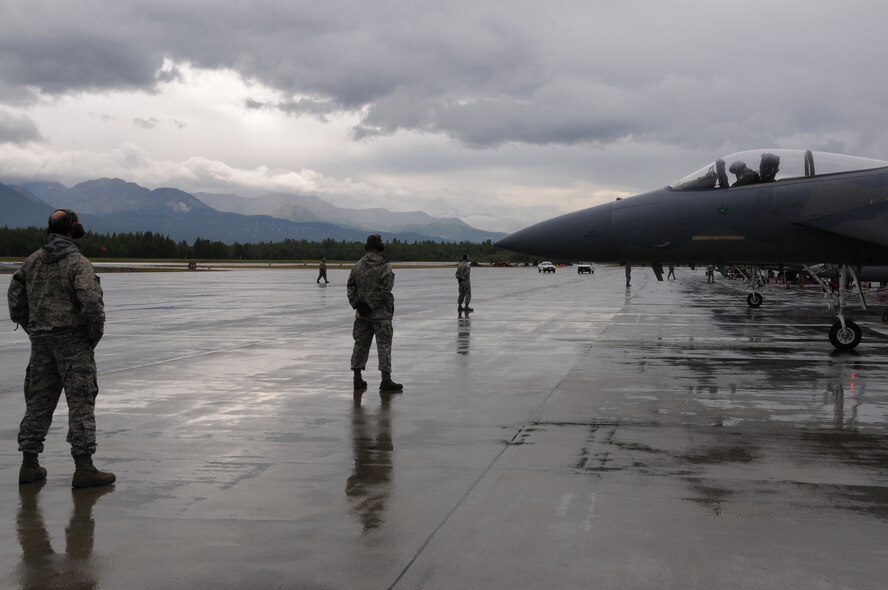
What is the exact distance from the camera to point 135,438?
7.48 metres

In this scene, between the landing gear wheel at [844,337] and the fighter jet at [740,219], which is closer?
the fighter jet at [740,219]

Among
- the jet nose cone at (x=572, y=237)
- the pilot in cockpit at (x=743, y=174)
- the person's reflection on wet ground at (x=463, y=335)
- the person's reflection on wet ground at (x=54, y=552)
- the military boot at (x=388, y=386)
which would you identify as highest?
the pilot in cockpit at (x=743, y=174)

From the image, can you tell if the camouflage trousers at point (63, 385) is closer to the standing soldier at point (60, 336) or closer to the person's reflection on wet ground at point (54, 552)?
the standing soldier at point (60, 336)

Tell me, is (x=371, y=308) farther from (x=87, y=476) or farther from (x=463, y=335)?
(x=463, y=335)

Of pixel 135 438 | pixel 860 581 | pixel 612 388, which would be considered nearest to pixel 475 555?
pixel 860 581

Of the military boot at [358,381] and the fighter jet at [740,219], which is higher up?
the fighter jet at [740,219]

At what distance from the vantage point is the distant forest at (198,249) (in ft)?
342

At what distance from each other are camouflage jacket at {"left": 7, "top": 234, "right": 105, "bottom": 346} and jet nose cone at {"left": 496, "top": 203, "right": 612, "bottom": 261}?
27.0ft

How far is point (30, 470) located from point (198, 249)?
128877 mm

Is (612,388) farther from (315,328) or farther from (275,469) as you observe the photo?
(315,328)

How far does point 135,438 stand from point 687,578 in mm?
5167

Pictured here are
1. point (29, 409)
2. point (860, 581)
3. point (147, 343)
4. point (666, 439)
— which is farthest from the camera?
point (147, 343)

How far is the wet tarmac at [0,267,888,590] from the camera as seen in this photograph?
434 cm

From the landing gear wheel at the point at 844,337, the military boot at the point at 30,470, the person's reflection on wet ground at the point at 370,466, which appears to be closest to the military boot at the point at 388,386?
the person's reflection on wet ground at the point at 370,466
